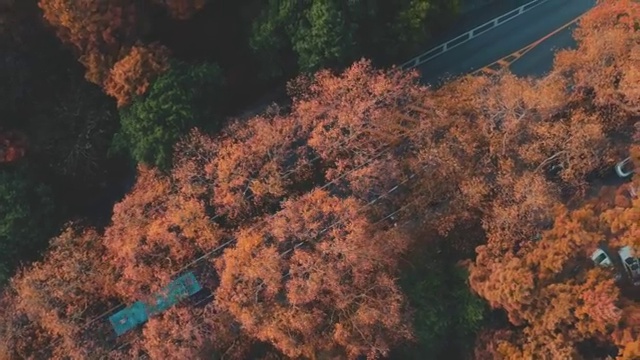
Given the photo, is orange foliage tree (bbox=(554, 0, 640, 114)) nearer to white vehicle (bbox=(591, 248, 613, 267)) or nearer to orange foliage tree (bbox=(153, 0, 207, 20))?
white vehicle (bbox=(591, 248, 613, 267))

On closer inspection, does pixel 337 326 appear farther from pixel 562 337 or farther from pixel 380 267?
pixel 562 337

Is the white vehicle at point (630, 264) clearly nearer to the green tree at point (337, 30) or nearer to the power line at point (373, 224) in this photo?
the power line at point (373, 224)

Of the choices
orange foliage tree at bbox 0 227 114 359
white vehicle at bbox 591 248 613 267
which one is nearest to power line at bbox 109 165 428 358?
orange foliage tree at bbox 0 227 114 359

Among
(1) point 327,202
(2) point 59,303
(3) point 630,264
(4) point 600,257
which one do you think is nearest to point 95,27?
(2) point 59,303

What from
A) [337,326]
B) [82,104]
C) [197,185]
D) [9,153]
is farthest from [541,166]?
[9,153]

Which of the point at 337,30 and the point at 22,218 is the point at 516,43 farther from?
the point at 22,218

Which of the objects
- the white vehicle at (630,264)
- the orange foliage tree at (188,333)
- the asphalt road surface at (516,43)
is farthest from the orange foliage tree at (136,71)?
the white vehicle at (630,264)
